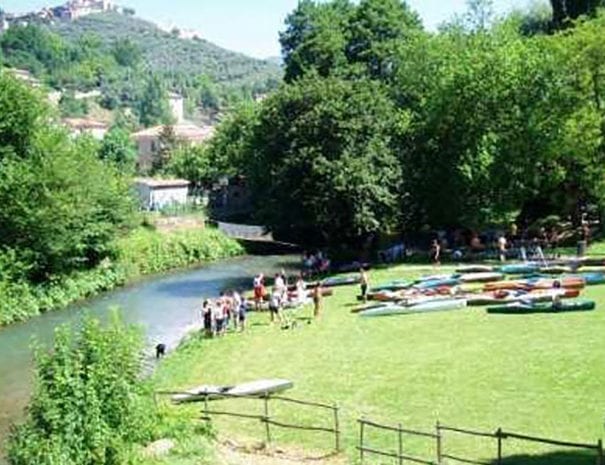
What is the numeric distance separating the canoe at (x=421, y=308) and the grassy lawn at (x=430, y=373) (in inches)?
32.5

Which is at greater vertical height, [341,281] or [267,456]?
[341,281]

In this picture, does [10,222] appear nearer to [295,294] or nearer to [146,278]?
[146,278]

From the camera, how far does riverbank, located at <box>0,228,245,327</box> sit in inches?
1969

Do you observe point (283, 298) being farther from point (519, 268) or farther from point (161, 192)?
point (161, 192)

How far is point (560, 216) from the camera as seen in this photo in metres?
63.4

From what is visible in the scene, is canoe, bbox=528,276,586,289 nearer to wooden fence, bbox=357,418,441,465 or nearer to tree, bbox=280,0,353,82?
wooden fence, bbox=357,418,441,465

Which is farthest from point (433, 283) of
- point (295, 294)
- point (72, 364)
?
point (72, 364)

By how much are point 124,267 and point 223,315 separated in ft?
77.0

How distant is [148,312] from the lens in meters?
49.7

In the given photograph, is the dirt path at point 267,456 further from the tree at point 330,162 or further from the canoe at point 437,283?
the tree at point 330,162

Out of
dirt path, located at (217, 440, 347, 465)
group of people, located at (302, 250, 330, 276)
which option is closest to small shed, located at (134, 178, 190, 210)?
group of people, located at (302, 250, 330, 276)

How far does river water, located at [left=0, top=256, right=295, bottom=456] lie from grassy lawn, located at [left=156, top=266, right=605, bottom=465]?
491cm

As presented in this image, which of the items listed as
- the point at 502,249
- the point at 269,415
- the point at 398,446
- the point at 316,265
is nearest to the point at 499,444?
the point at 398,446

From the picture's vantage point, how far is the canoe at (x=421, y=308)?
41.0 m
